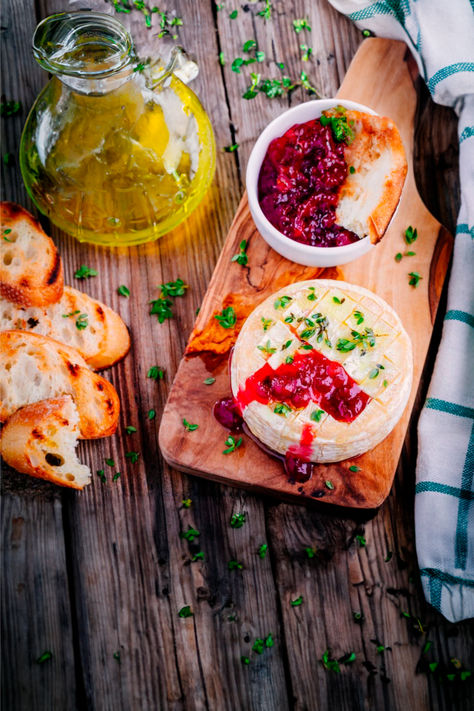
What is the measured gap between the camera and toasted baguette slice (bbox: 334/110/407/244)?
2762mm

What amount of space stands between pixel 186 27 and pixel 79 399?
2041mm

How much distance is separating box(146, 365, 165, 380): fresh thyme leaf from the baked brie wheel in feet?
1.75

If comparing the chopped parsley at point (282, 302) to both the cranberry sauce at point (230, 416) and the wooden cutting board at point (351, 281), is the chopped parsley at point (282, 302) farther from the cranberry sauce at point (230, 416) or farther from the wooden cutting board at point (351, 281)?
the cranberry sauce at point (230, 416)

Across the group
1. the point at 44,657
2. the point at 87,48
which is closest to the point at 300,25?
the point at 87,48

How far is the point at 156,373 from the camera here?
3.19 meters

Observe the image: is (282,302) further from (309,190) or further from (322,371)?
(309,190)

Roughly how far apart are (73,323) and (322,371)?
120cm

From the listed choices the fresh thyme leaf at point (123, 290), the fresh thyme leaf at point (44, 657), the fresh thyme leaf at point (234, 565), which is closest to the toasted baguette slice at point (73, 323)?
the fresh thyme leaf at point (123, 290)

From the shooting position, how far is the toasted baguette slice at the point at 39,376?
113 inches

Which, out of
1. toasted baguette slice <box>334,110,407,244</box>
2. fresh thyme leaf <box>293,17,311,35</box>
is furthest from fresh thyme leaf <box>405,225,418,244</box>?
fresh thyme leaf <box>293,17,311,35</box>

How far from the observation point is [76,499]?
123 inches

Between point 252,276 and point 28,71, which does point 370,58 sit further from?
→ point 28,71

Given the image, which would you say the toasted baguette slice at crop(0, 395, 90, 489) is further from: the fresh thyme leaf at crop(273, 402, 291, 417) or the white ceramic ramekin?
the white ceramic ramekin

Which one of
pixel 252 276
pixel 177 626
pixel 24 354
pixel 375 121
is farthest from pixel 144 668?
pixel 375 121
